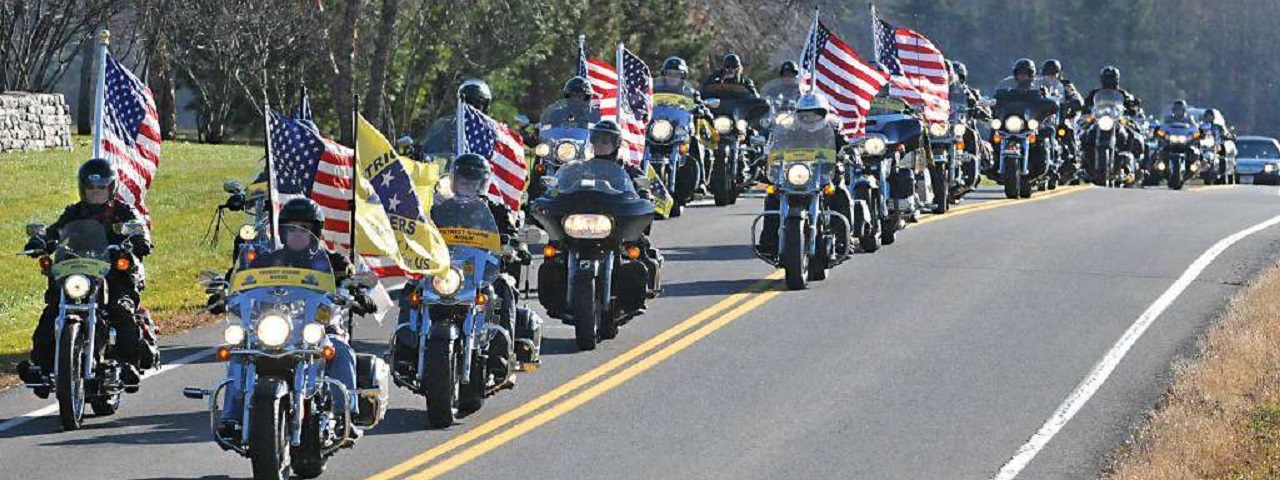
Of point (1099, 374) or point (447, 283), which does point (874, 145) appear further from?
point (447, 283)

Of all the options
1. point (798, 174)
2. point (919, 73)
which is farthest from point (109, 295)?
point (919, 73)

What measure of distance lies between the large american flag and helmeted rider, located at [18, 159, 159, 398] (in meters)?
11.3

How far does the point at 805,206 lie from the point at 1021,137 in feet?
40.7

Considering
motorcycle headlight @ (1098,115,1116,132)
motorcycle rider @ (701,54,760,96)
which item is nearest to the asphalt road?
motorcycle rider @ (701,54,760,96)

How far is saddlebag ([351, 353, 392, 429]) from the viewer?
13.6m

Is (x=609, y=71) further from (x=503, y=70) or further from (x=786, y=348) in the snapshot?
(x=503, y=70)

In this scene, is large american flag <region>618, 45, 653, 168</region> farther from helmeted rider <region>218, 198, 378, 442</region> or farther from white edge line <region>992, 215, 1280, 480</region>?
helmeted rider <region>218, 198, 378, 442</region>

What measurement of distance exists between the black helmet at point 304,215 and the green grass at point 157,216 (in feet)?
18.9

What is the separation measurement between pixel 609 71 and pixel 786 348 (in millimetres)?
9408

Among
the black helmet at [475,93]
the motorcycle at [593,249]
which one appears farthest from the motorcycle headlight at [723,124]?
the motorcycle at [593,249]

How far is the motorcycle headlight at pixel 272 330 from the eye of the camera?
12789 millimetres

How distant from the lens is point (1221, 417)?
52.1ft

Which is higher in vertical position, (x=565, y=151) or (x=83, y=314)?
(x=565, y=151)

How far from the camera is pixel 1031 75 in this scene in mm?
34906
